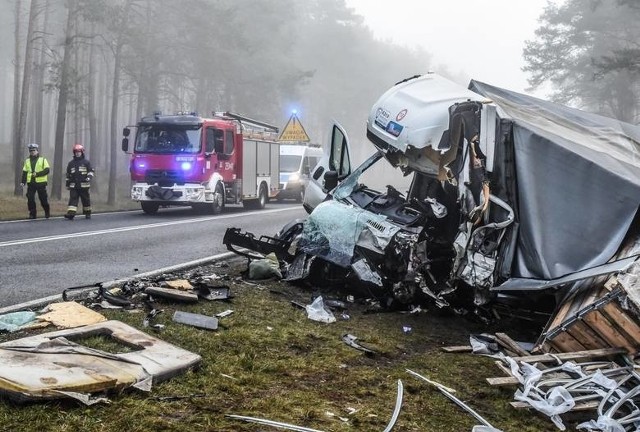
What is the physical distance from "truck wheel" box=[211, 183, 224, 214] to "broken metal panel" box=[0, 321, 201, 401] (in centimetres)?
1249

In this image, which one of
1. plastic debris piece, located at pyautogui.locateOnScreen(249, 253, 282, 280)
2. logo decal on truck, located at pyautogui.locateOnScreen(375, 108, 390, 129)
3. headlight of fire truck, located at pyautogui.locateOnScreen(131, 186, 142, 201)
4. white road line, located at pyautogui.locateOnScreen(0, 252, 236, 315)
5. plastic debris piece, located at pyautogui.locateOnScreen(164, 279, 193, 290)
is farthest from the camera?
headlight of fire truck, located at pyautogui.locateOnScreen(131, 186, 142, 201)

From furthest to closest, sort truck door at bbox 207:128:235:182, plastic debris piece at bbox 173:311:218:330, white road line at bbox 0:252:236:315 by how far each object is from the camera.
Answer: truck door at bbox 207:128:235:182 → white road line at bbox 0:252:236:315 → plastic debris piece at bbox 173:311:218:330

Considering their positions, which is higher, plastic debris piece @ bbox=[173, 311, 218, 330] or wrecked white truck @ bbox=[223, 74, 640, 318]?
wrecked white truck @ bbox=[223, 74, 640, 318]

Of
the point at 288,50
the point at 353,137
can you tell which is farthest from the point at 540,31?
the point at 353,137

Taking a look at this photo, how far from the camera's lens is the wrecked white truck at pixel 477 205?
505 centimetres

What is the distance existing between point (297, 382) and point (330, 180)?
153 inches

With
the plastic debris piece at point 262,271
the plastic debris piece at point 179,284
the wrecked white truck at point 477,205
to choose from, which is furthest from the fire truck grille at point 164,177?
the plastic debris piece at point 179,284

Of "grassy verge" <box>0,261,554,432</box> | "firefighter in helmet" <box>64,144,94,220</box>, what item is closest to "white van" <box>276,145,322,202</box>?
"firefighter in helmet" <box>64,144,94,220</box>

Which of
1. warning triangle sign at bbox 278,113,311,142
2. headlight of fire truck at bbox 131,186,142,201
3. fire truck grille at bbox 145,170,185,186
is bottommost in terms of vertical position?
headlight of fire truck at bbox 131,186,142,201

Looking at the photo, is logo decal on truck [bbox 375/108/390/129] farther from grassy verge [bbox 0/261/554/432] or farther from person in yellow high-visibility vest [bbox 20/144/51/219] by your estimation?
person in yellow high-visibility vest [bbox 20/144/51/219]

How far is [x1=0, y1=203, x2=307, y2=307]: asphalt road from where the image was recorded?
6.79 m

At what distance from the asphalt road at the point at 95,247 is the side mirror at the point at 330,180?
2.40m

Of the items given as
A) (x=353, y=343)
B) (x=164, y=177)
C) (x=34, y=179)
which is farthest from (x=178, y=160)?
(x=353, y=343)

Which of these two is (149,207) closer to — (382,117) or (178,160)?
(178,160)
